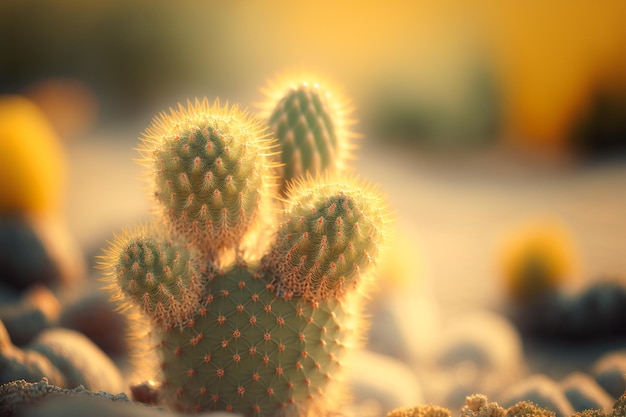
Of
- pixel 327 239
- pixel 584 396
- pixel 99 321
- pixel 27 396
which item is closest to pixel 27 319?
pixel 99 321

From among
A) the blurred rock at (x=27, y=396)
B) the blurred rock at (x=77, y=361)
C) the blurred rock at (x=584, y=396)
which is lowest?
the blurred rock at (x=27, y=396)

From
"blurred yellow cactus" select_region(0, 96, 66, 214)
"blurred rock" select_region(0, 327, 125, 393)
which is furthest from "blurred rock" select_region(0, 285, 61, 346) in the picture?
"blurred yellow cactus" select_region(0, 96, 66, 214)

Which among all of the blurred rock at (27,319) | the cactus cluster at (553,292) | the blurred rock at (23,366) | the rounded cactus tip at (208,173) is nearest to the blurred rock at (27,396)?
the blurred rock at (23,366)

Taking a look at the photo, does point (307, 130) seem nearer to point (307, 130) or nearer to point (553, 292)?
point (307, 130)

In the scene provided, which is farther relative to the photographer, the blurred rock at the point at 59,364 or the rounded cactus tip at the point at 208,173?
the blurred rock at the point at 59,364

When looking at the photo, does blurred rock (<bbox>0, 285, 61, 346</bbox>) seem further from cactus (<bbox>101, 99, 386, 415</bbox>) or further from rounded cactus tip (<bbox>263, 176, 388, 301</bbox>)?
rounded cactus tip (<bbox>263, 176, 388, 301</bbox>)

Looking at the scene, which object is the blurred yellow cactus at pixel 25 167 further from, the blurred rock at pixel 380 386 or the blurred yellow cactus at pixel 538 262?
the blurred yellow cactus at pixel 538 262
